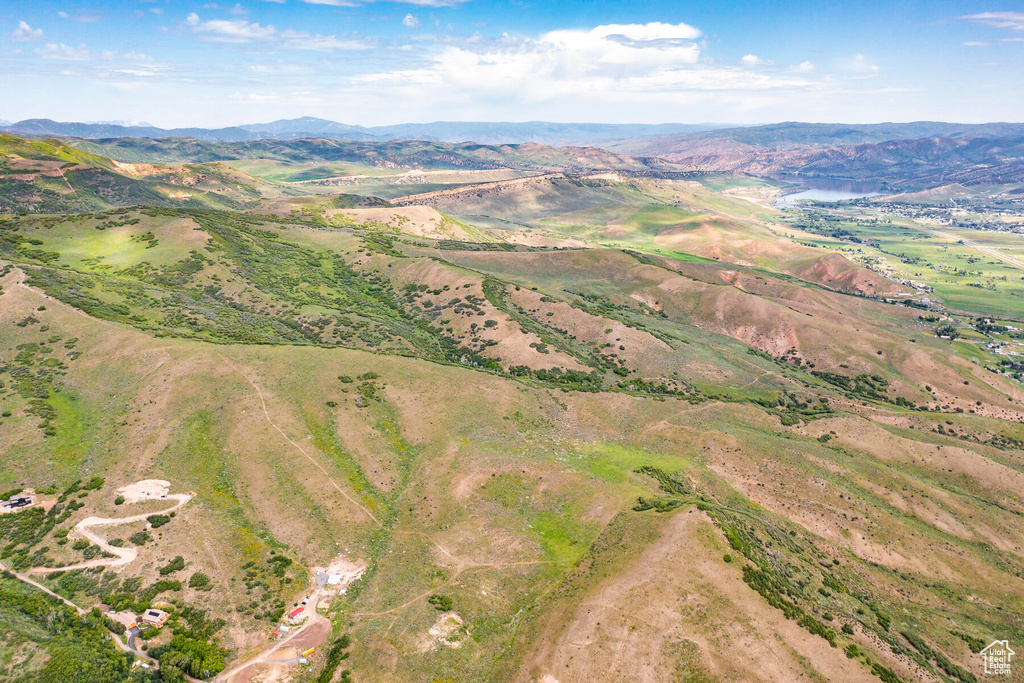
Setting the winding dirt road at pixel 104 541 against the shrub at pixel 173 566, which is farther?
the shrub at pixel 173 566

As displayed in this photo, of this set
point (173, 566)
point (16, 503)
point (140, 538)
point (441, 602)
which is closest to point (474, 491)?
point (441, 602)

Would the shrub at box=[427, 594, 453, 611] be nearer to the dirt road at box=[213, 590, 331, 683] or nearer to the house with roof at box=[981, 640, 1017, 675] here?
the dirt road at box=[213, 590, 331, 683]

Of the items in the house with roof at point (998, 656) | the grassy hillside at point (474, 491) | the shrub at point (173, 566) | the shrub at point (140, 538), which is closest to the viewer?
the grassy hillside at point (474, 491)

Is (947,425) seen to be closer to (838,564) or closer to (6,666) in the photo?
(838,564)

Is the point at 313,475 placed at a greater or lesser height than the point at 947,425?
greater

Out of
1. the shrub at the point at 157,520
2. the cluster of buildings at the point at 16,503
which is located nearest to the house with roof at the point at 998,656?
the shrub at the point at 157,520

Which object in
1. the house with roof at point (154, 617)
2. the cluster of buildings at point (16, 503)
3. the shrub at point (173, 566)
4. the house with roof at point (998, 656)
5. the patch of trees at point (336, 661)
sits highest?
the cluster of buildings at point (16, 503)

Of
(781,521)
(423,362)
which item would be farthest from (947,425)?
(423,362)

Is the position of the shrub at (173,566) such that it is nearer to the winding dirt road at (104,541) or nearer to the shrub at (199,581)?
the shrub at (199,581)

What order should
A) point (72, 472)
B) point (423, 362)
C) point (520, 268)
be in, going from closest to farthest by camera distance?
1. point (72, 472)
2. point (423, 362)
3. point (520, 268)
